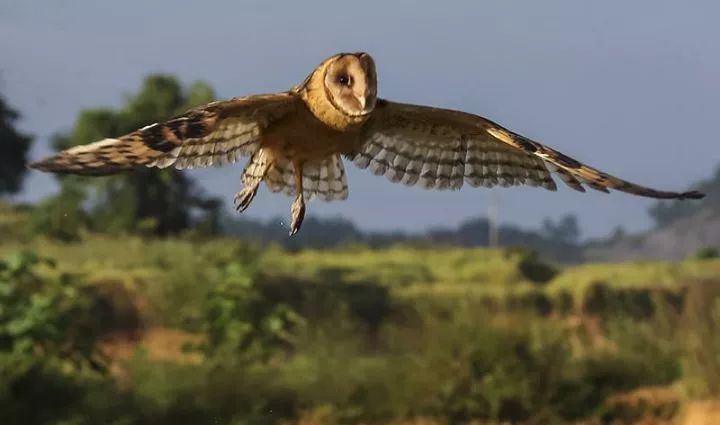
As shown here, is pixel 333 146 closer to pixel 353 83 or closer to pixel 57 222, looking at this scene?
pixel 353 83

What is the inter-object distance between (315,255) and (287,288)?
53.0 inches

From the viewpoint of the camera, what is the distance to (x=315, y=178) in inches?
47.4

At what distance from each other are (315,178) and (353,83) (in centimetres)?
32

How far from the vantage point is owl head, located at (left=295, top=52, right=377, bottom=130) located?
0.89 meters

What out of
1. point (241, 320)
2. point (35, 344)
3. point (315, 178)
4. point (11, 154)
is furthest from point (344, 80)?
point (11, 154)

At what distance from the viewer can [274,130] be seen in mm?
1053

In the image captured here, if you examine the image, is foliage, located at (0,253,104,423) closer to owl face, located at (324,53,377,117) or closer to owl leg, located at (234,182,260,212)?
owl leg, located at (234,182,260,212)

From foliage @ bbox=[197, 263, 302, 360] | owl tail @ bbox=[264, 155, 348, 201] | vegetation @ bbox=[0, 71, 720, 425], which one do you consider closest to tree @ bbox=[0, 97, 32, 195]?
vegetation @ bbox=[0, 71, 720, 425]

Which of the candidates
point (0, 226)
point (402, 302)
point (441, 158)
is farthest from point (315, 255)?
point (441, 158)

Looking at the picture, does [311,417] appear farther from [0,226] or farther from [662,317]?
[0,226]

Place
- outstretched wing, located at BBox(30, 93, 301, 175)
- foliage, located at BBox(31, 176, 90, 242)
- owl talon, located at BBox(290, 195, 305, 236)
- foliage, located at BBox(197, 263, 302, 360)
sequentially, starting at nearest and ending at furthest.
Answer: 1. outstretched wing, located at BBox(30, 93, 301, 175)
2. owl talon, located at BBox(290, 195, 305, 236)
3. foliage, located at BBox(197, 263, 302, 360)
4. foliage, located at BBox(31, 176, 90, 242)

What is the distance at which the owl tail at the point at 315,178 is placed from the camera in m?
1.14

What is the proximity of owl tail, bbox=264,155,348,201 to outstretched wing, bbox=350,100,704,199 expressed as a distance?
36mm

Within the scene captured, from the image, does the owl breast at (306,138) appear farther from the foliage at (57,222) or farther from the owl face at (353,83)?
the foliage at (57,222)
